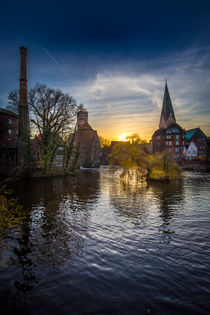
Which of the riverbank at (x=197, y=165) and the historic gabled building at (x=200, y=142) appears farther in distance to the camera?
the historic gabled building at (x=200, y=142)

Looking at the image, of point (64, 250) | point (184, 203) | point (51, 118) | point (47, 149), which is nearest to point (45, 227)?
point (64, 250)

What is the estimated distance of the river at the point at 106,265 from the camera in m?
4.49

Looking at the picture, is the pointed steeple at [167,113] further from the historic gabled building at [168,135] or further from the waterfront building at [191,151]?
the waterfront building at [191,151]

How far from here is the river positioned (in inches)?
177

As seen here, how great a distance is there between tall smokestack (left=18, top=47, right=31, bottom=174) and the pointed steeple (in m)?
69.1

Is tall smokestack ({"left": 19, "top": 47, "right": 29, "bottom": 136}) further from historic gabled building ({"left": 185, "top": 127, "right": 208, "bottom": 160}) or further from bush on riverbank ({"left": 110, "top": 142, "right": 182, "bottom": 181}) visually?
historic gabled building ({"left": 185, "top": 127, "right": 208, "bottom": 160})

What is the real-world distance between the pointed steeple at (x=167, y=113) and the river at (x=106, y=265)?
81719mm

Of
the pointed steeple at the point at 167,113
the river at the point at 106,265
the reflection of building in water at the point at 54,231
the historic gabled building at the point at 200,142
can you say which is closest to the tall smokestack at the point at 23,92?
the reflection of building in water at the point at 54,231

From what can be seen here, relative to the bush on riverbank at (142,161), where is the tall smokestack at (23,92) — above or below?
above

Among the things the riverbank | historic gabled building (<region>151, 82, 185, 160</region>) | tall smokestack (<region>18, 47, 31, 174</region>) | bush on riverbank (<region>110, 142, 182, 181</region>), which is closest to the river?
bush on riverbank (<region>110, 142, 182, 181</region>)

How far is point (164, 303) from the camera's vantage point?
4516mm

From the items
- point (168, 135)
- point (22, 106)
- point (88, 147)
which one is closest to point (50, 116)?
point (22, 106)

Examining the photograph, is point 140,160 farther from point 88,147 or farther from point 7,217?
point 88,147

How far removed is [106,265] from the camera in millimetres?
6090
